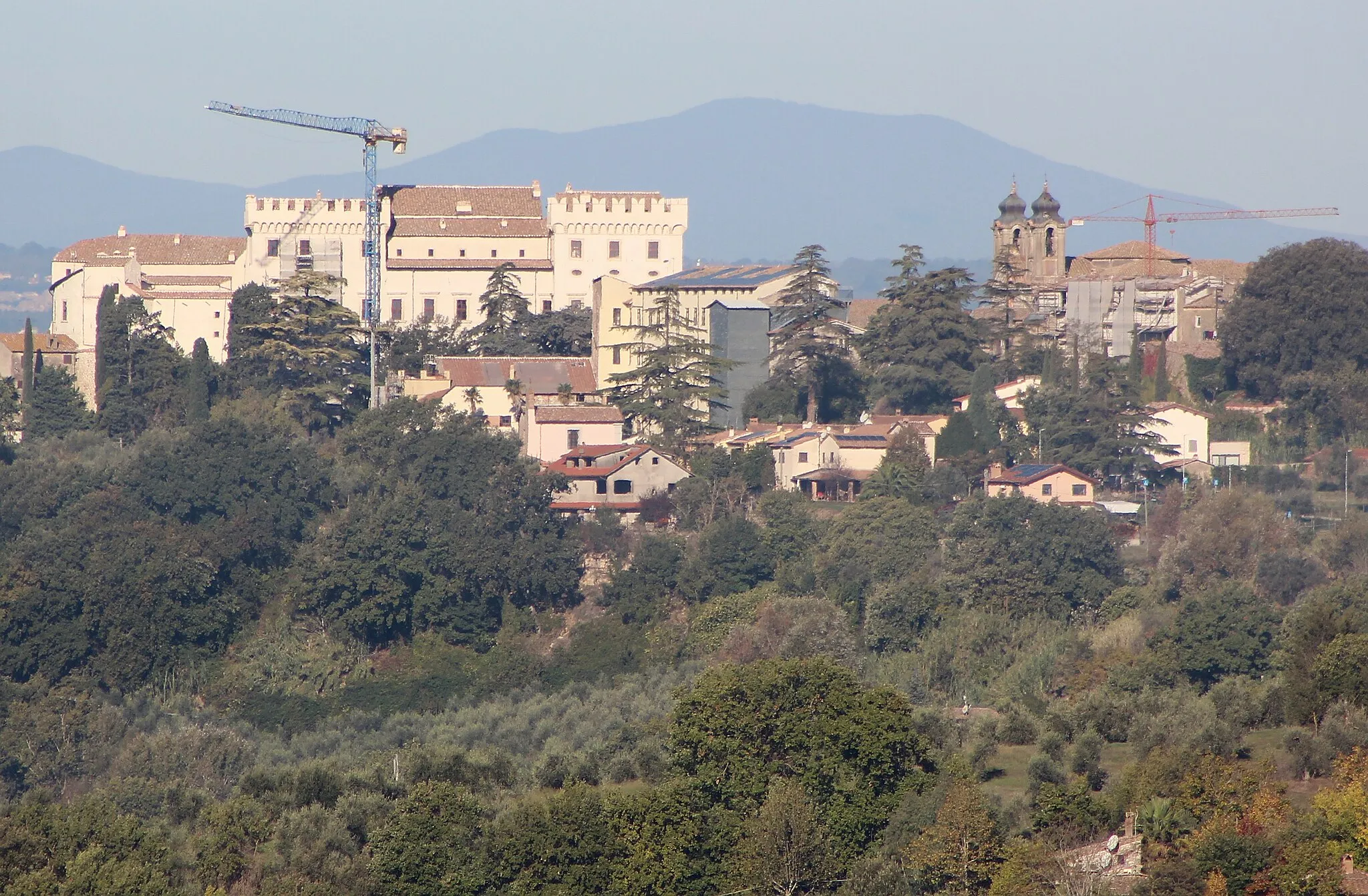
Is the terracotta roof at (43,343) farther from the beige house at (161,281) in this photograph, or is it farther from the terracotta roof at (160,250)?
the terracotta roof at (160,250)

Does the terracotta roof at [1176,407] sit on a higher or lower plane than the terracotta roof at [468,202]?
lower

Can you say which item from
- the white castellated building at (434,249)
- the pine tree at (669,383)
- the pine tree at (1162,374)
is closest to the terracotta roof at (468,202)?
the white castellated building at (434,249)

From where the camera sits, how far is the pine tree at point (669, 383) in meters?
49.6

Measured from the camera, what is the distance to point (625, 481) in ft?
157

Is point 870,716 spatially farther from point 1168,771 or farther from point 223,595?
point 223,595

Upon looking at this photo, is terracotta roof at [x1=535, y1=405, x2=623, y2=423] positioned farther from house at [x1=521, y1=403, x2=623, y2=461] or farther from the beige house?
the beige house

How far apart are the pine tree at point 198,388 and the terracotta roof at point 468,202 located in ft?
30.0

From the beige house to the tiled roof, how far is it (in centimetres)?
1078

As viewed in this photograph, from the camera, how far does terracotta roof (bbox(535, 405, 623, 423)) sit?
48781mm

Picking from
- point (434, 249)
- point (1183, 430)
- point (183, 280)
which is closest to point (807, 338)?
point (1183, 430)

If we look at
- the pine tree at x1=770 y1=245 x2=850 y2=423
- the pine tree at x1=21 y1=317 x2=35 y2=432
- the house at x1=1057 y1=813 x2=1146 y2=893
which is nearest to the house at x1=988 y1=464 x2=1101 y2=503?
the pine tree at x1=770 y1=245 x2=850 y2=423

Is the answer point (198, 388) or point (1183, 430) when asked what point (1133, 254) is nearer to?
point (1183, 430)

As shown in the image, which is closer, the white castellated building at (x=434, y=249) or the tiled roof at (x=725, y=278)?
the tiled roof at (x=725, y=278)

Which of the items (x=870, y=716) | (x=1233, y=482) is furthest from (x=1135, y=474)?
(x=870, y=716)
